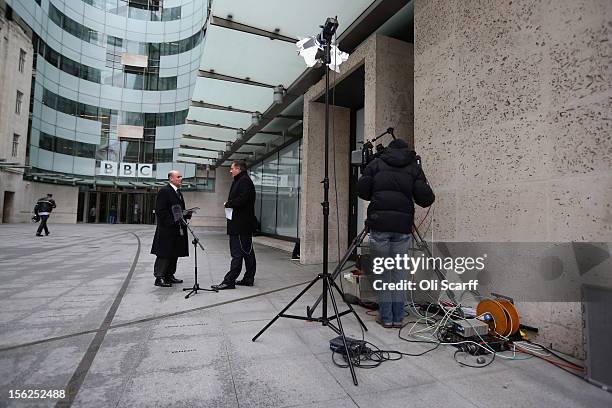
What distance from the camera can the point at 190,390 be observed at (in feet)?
7.23

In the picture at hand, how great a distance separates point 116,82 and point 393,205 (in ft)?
114

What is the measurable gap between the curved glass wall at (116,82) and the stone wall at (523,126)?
27.7 metres

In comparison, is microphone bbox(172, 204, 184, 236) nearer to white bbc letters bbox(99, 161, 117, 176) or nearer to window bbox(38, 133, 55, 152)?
window bbox(38, 133, 55, 152)

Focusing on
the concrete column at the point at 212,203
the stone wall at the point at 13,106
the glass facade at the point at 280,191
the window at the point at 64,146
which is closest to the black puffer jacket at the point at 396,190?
the glass facade at the point at 280,191

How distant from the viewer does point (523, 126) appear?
3.30m

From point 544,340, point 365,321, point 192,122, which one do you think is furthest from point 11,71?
point 544,340

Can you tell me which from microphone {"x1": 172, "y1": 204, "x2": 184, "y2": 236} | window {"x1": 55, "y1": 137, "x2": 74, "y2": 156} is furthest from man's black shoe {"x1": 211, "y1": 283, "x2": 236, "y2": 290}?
window {"x1": 55, "y1": 137, "x2": 74, "y2": 156}

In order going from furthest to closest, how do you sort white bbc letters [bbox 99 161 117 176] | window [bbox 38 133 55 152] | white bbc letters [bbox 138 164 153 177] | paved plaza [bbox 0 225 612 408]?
white bbc letters [bbox 138 164 153 177], white bbc letters [bbox 99 161 117 176], window [bbox 38 133 55 152], paved plaza [bbox 0 225 612 408]

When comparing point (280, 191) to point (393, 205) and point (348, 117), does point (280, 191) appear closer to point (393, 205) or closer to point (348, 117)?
point (348, 117)

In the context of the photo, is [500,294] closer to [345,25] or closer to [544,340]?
[544,340]

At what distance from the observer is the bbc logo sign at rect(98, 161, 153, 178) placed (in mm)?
30531

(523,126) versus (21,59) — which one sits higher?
(21,59)

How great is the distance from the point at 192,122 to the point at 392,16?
7.29 meters

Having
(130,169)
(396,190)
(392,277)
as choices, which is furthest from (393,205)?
(130,169)
